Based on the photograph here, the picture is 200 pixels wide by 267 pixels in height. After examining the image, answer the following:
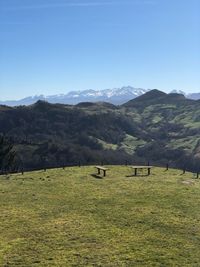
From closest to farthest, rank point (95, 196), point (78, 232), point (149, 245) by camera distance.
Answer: point (149, 245)
point (78, 232)
point (95, 196)

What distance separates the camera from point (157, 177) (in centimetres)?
5400

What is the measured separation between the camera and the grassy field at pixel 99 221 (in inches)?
1024

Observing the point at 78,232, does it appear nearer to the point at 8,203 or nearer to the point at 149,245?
the point at 149,245

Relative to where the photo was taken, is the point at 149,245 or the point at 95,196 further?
the point at 95,196

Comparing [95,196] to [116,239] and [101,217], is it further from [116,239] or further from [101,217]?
[116,239]

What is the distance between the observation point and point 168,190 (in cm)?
4503

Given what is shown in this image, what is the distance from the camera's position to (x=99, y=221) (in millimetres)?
33844

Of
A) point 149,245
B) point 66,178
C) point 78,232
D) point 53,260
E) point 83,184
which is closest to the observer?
point 53,260

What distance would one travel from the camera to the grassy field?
26000 millimetres

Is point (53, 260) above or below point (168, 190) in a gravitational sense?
below

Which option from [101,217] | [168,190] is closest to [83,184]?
[168,190]

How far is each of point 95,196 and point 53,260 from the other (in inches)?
686

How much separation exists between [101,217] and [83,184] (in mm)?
13660

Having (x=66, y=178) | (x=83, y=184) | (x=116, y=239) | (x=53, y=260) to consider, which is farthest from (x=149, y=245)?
(x=66, y=178)
